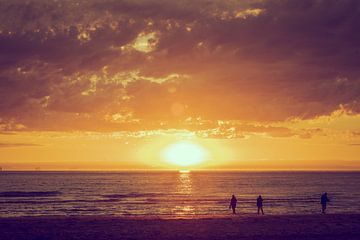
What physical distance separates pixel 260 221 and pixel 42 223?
17.9 meters

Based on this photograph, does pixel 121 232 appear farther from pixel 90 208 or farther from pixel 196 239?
pixel 90 208

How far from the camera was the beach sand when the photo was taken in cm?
3200

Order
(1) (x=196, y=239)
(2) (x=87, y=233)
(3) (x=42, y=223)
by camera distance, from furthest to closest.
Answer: (3) (x=42, y=223), (2) (x=87, y=233), (1) (x=196, y=239)

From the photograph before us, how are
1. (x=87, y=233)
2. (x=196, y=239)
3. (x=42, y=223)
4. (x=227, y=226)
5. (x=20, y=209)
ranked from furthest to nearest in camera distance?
(x=20, y=209) → (x=42, y=223) → (x=227, y=226) → (x=87, y=233) → (x=196, y=239)

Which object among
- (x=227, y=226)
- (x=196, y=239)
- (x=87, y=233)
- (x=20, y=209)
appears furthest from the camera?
(x=20, y=209)

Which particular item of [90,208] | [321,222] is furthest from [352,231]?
[90,208]

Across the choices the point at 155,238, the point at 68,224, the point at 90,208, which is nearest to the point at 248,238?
the point at 155,238

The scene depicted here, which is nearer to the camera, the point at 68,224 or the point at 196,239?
the point at 196,239

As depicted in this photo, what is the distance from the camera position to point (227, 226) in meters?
36.8

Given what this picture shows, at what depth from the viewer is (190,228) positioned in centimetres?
3553

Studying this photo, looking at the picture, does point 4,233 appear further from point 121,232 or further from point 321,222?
point 321,222

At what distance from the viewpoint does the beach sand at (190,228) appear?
32000 millimetres

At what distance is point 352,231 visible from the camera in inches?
1335

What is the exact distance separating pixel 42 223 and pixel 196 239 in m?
15.5
